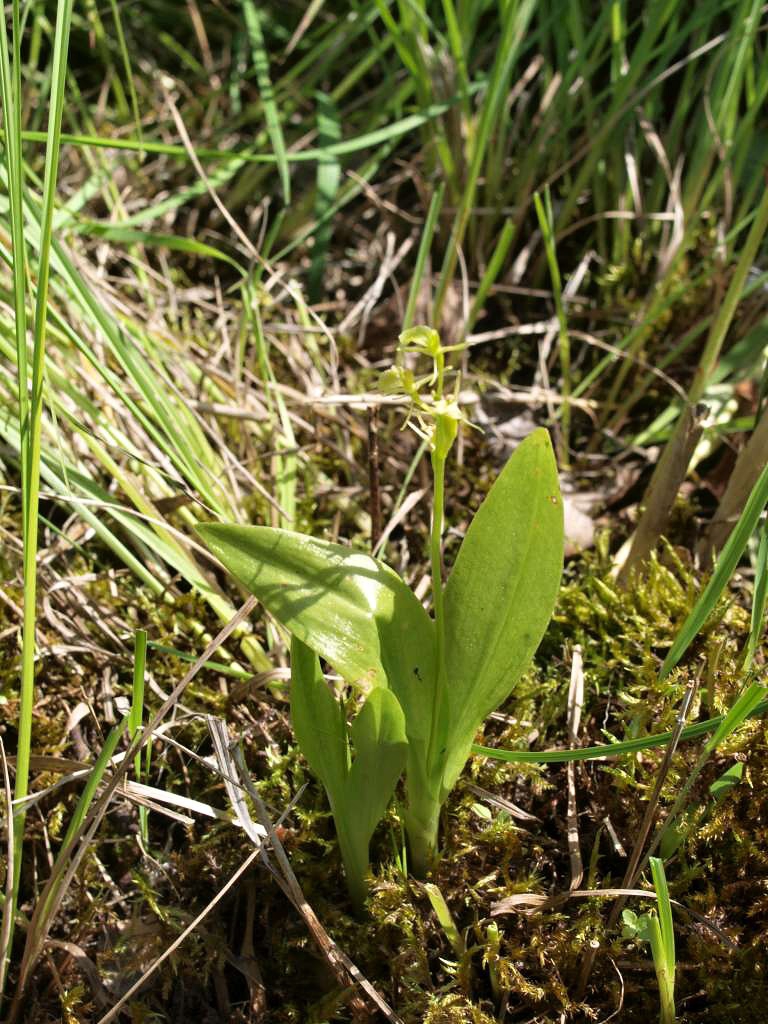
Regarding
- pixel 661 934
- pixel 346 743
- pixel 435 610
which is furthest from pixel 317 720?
pixel 661 934

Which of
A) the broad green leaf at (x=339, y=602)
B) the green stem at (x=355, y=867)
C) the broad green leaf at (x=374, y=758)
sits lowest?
the green stem at (x=355, y=867)

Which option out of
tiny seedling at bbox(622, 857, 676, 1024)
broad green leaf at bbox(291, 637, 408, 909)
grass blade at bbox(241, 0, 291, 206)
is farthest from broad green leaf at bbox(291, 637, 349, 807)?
grass blade at bbox(241, 0, 291, 206)

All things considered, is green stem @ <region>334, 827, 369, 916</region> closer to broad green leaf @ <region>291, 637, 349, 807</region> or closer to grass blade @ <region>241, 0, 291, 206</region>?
broad green leaf @ <region>291, 637, 349, 807</region>

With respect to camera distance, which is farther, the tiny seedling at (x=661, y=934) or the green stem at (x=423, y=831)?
the green stem at (x=423, y=831)

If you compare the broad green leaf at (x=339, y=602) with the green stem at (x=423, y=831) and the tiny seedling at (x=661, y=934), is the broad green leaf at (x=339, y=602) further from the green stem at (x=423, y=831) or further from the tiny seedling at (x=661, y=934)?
the tiny seedling at (x=661, y=934)

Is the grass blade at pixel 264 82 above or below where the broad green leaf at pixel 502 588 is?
above

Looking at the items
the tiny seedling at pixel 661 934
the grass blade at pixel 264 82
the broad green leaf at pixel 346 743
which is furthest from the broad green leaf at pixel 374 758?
the grass blade at pixel 264 82

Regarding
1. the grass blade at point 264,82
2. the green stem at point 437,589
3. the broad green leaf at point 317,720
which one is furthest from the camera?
the grass blade at point 264,82
